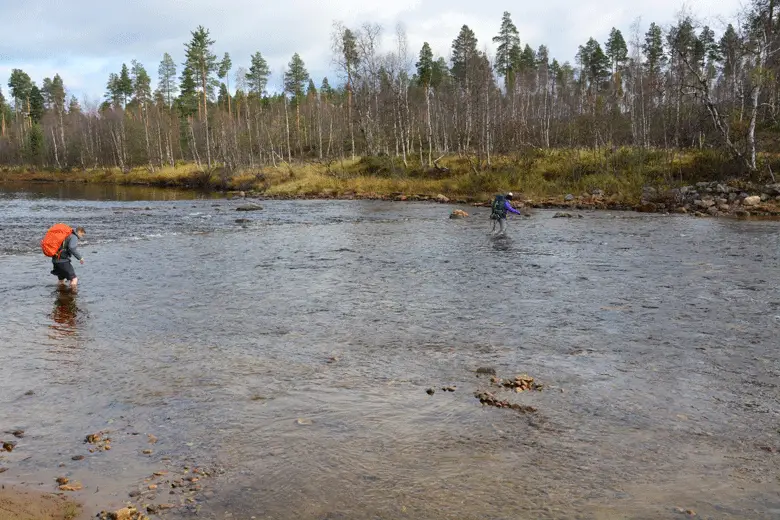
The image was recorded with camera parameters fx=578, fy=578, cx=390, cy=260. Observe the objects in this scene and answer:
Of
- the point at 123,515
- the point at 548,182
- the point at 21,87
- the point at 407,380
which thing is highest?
the point at 21,87

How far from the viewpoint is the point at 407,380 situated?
8.69m

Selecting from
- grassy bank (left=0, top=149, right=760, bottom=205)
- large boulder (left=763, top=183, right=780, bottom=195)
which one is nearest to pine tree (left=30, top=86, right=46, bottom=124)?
grassy bank (left=0, top=149, right=760, bottom=205)

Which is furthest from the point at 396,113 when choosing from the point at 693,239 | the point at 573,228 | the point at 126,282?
the point at 126,282

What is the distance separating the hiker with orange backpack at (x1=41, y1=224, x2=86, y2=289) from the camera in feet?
48.2

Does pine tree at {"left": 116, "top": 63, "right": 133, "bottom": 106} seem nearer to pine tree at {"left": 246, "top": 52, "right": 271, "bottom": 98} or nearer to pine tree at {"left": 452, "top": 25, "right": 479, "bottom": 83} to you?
pine tree at {"left": 246, "top": 52, "right": 271, "bottom": 98}

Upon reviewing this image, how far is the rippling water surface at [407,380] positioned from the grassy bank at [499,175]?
19447 mm

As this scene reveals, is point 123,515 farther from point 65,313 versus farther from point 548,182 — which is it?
point 548,182

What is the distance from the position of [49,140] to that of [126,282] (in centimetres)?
9319

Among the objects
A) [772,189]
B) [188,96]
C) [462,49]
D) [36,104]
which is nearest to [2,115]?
[36,104]

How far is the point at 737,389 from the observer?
821 cm

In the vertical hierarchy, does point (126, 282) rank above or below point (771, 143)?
below

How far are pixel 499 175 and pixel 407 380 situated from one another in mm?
35997

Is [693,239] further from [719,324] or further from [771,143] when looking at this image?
[771,143]

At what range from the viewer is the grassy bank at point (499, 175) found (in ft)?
124
